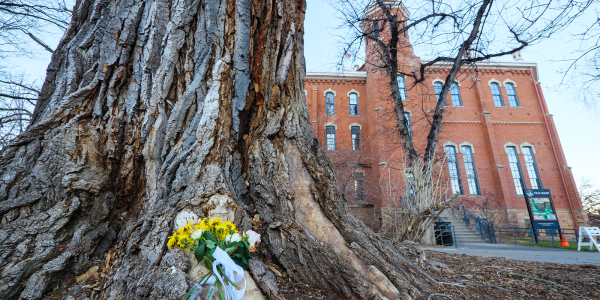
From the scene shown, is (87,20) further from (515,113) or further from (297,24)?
(515,113)

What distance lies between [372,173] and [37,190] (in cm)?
1850

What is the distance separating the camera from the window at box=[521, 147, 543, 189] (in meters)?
18.5

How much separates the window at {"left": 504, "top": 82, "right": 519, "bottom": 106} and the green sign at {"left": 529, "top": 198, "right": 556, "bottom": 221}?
12110mm

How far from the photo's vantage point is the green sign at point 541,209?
11.0 metres

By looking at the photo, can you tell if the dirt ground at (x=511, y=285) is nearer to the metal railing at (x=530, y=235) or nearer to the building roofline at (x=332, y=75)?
the metal railing at (x=530, y=235)

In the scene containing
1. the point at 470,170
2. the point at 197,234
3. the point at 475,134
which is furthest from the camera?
the point at 475,134

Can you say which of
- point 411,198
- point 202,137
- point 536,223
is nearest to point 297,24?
point 202,137

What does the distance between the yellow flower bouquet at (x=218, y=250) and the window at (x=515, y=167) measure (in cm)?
2225

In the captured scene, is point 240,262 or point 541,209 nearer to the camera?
point 240,262

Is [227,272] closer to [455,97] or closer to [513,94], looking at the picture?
[455,97]

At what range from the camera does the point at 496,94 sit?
20641mm

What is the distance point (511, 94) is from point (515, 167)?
224 inches

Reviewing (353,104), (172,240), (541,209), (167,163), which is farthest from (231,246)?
(353,104)

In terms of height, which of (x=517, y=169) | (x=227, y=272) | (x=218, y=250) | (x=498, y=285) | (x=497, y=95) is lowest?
(x=498, y=285)
